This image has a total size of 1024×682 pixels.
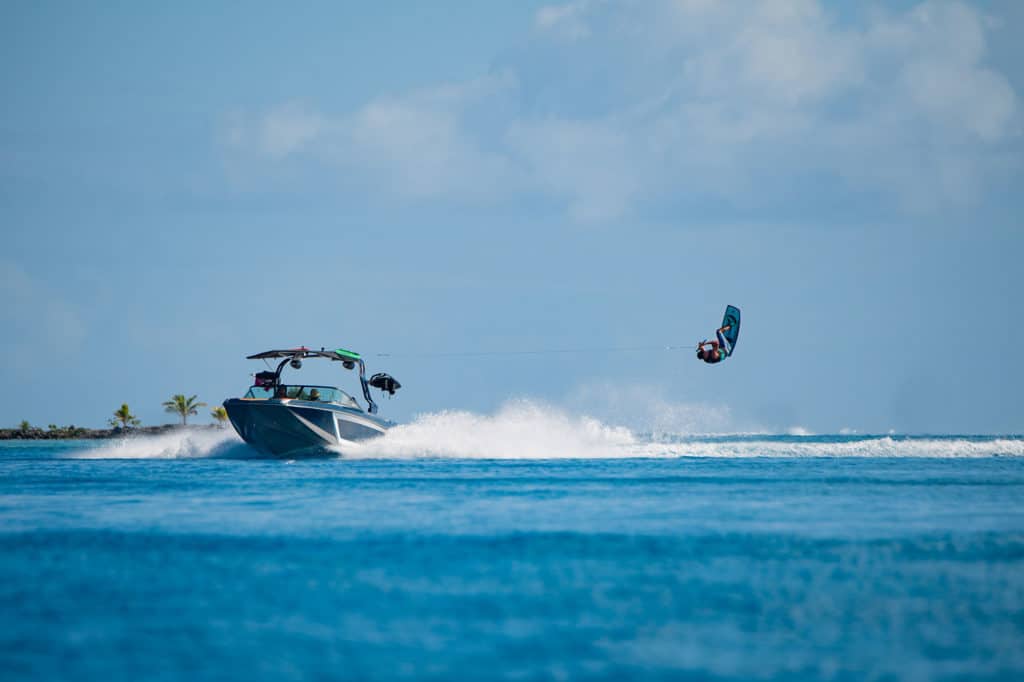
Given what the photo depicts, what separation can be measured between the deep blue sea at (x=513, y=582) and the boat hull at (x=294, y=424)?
30.6ft

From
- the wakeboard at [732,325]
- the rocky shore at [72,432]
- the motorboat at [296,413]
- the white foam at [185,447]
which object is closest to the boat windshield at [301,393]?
the motorboat at [296,413]

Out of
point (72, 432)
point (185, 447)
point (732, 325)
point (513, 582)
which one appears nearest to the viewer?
point (513, 582)

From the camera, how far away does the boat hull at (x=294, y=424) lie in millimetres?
35688

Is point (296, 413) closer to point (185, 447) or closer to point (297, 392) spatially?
point (297, 392)

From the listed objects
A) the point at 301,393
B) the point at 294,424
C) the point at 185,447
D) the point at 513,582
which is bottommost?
the point at 513,582

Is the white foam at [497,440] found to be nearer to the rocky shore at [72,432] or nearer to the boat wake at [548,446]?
the boat wake at [548,446]

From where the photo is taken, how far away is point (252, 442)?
38.1 meters

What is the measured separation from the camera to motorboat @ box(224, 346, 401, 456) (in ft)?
117

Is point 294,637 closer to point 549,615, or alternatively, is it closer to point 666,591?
point 549,615

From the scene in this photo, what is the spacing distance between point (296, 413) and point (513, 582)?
2416 centimetres

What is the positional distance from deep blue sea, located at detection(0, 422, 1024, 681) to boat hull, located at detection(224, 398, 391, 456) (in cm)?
933

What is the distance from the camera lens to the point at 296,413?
3562 cm

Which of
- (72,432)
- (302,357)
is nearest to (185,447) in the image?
(302,357)

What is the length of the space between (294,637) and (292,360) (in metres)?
27.6
